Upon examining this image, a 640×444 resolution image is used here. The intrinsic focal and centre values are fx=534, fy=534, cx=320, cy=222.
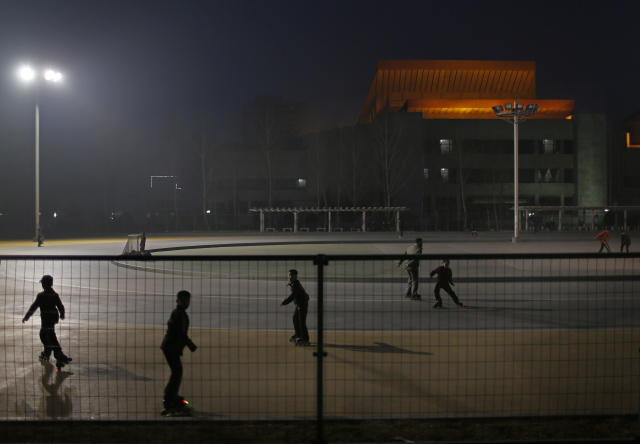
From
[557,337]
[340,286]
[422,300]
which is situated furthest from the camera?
[340,286]

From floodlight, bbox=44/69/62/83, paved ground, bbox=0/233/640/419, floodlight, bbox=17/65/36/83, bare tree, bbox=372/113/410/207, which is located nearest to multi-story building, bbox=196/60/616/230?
bare tree, bbox=372/113/410/207

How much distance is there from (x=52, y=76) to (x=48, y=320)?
29694mm

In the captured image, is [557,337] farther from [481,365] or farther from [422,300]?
[422,300]

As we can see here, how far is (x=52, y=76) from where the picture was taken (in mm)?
32625

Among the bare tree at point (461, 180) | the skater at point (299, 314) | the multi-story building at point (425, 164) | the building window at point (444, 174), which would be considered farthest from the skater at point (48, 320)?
the building window at point (444, 174)

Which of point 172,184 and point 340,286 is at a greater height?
point 172,184

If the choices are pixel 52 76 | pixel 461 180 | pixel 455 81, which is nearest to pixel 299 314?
pixel 52 76

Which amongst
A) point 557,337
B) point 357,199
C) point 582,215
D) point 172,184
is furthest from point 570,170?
point 557,337

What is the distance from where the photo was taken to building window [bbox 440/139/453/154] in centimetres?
6900

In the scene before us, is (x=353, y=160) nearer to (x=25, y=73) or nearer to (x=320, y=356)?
(x=25, y=73)

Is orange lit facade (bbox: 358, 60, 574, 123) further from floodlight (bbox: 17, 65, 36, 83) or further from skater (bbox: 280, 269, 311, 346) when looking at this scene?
skater (bbox: 280, 269, 311, 346)

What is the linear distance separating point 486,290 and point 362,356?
328 inches

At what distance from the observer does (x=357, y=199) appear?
69.8 metres

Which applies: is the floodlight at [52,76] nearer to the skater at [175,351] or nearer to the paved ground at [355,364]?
the paved ground at [355,364]
